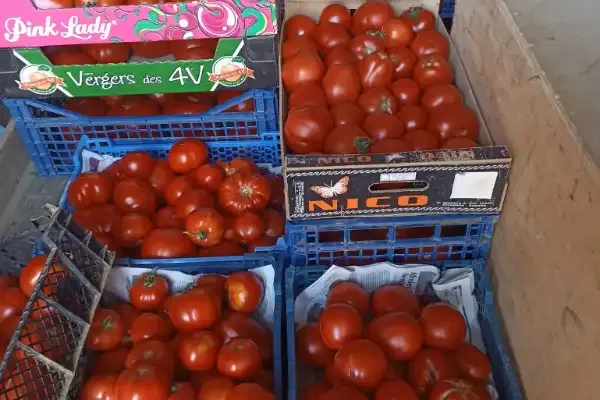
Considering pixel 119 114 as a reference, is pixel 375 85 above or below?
above

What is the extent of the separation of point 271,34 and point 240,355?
82cm

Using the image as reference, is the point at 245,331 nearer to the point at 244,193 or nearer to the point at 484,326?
the point at 244,193

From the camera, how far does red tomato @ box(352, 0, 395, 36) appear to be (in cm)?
169

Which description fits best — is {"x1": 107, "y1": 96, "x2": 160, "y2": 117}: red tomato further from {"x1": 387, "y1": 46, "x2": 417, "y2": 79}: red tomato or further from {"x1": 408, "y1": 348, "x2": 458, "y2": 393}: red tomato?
{"x1": 408, "y1": 348, "x2": 458, "y2": 393}: red tomato

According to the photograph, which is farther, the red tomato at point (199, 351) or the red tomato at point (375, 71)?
the red tomato at point (375, 71)

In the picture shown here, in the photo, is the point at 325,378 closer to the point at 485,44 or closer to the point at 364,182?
the point at 364,182

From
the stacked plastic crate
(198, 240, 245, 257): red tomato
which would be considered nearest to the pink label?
the stacked plastic crate

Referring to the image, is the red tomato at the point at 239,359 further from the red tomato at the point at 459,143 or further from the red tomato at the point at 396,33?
the red tomato at the point at 396,33

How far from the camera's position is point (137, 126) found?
1768 mm

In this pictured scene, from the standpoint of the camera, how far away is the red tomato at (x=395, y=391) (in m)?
1.08

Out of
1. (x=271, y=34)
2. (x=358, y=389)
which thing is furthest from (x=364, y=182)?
(x=271, y=34)

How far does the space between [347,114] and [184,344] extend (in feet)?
2.11

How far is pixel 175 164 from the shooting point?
1638 mm

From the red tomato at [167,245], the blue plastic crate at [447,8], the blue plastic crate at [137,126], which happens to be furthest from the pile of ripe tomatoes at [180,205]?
the blue plastic crate at [447,8]
